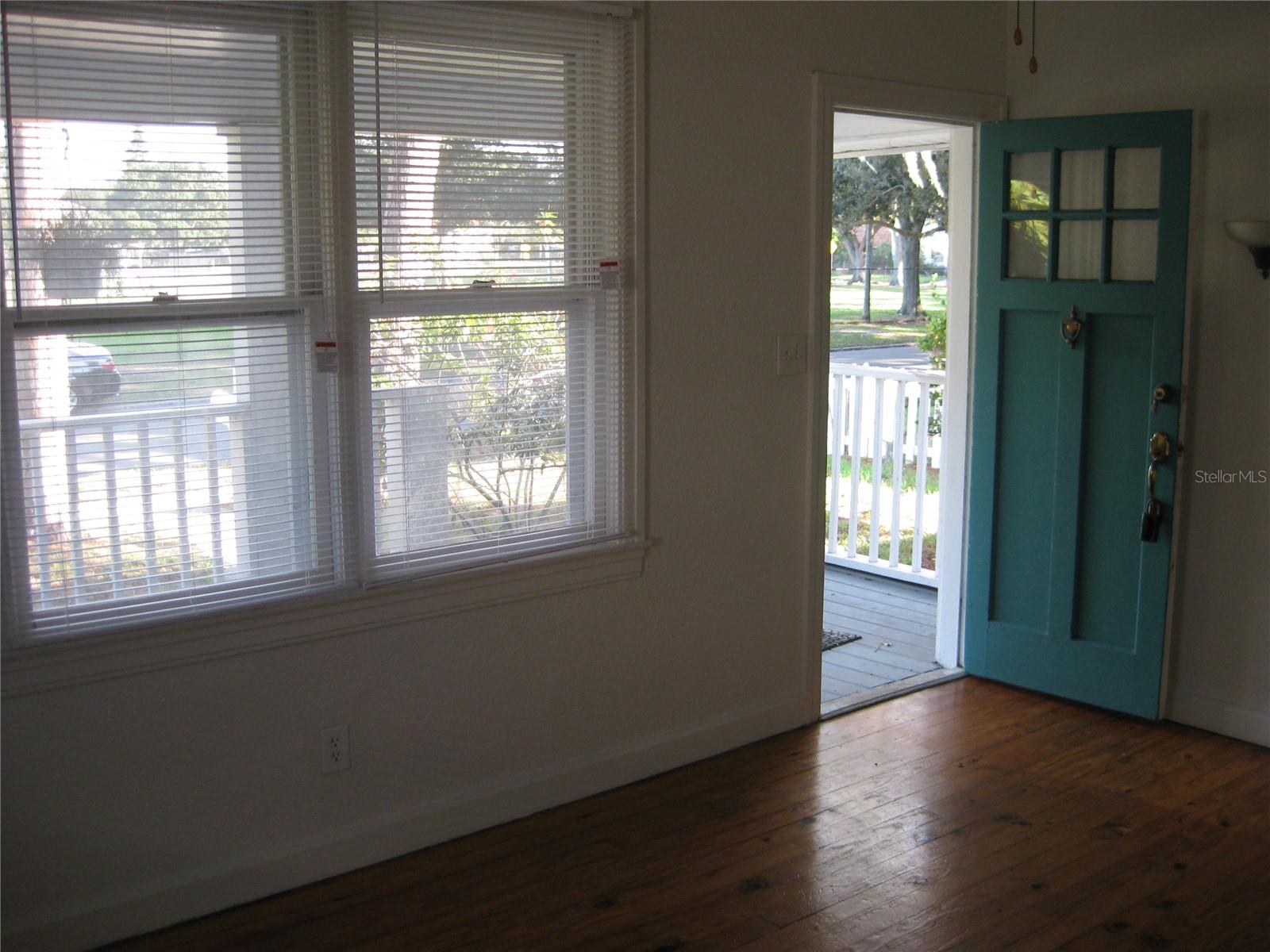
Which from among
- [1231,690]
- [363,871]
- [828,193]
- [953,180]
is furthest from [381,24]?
[1231,690]

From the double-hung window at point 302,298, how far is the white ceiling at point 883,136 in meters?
2.16

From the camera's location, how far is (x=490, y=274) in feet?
10.0

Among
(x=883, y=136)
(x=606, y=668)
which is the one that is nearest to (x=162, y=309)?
(x=606, y=668)

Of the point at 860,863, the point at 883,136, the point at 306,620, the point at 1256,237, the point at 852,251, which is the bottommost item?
the point at 860,863

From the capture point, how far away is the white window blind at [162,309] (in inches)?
95.3

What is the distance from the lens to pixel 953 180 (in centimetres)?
431

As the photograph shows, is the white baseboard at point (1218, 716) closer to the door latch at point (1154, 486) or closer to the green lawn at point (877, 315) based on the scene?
the door latch at point (1154, 486)

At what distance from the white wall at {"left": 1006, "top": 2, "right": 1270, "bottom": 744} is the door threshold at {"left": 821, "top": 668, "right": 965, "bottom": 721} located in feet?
2.48

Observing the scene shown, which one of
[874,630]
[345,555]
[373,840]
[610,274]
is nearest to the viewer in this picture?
[345,555]

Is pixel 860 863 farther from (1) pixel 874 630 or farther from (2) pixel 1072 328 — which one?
(1) pixel 874 630

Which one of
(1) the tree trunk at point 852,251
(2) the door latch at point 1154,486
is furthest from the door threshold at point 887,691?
(1) the tree trunk at point 852,251

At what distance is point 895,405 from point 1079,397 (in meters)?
1.72

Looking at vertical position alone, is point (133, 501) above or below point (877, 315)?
below

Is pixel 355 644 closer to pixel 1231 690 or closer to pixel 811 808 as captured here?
pixel 811 808
